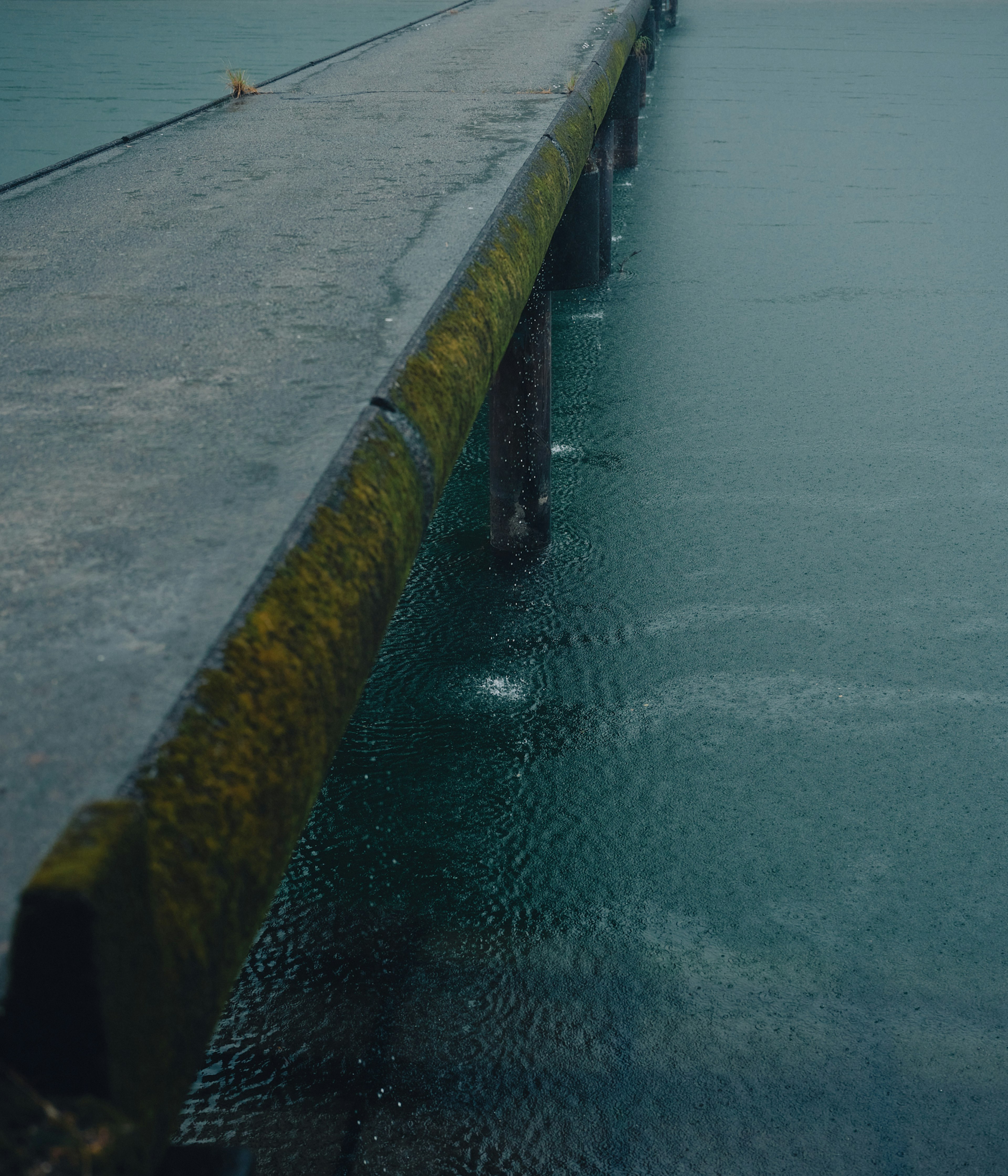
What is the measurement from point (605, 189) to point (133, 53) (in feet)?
52.8

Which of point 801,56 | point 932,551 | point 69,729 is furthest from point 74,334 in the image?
point 801,56

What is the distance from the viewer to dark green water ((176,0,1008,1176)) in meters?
3.10

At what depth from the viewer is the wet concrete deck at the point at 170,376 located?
4.43 feet

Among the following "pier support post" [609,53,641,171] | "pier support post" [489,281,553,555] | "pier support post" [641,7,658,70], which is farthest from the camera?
"pier support post" [641,7,658,70]

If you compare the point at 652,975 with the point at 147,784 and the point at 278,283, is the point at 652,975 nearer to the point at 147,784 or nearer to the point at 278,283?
the point at 278,283

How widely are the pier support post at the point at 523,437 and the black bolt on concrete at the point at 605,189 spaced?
289cm

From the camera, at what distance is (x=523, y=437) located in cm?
566

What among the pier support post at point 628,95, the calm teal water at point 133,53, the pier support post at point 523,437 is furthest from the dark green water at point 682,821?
the calm teal water at point 133,53

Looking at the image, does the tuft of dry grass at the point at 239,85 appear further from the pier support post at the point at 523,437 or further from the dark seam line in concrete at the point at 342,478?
the dark seam line in concrete at the point at 342,478

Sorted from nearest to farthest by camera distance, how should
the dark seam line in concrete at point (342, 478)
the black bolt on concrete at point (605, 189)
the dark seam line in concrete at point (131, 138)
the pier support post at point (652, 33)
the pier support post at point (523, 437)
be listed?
the dark seam line in concrete at point (342, 478)
the dark seam line in concrete at point (131, 138)
the pier support post at point (523, 437)
the black bolt on concrete at point (605, 189)
the pier support post at point (652, 33)

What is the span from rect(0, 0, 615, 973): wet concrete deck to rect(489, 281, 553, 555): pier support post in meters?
0.91

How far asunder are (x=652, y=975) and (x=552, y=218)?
2.33 metres

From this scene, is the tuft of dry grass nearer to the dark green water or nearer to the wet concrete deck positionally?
the wet concrete deck

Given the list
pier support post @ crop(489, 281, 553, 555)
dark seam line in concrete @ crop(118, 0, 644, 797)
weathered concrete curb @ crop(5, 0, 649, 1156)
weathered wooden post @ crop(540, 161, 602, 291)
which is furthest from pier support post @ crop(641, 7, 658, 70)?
weathered concrete curb @ crop(5, 0, 649, 1156)
